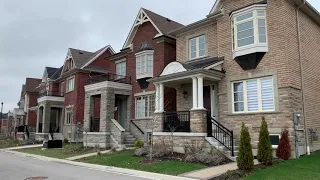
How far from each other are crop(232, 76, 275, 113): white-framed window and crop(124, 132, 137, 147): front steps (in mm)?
9083

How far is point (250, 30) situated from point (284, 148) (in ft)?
19.5

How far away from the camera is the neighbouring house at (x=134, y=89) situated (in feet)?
70.9

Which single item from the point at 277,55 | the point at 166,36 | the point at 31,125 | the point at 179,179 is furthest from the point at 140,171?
the point at 31,125

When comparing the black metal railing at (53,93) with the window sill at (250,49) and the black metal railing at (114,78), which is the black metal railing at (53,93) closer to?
the black metal railing at (114,78)

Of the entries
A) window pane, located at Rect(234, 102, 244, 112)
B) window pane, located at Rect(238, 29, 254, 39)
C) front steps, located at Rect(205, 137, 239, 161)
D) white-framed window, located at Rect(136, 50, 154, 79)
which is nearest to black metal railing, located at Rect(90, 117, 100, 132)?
Answer: white-framed window, located at Rect(136, 50, 154, 79)

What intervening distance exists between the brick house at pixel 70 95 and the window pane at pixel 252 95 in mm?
18582

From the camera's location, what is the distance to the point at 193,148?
14562 millimetres

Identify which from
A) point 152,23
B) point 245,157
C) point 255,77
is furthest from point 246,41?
point 152,23

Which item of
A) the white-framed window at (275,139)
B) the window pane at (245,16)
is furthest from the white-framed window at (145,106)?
the white-framed window at (275,139)

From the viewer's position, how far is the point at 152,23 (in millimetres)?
22469

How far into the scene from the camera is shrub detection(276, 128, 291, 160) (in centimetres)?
1284

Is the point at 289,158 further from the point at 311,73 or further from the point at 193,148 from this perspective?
the point at 311,73

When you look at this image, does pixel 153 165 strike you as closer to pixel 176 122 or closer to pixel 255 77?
pixel 176 122

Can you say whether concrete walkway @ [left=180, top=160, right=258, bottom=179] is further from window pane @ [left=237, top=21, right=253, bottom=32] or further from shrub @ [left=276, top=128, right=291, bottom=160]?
window pane @ [left=237, top=21, right=253, bottom=32]
